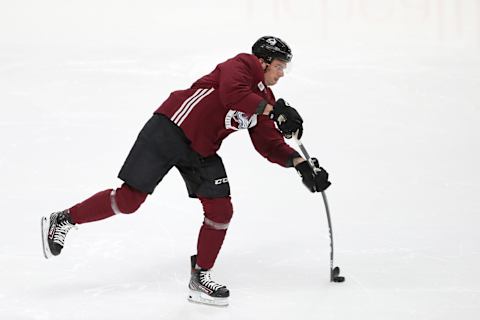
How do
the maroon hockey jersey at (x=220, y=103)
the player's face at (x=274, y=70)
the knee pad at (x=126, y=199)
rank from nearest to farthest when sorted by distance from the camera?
the maroon hockey jersey at (x=220, y=103)
the knee pad at (x=126, y=199)
the player's face at (x=274, y=70)

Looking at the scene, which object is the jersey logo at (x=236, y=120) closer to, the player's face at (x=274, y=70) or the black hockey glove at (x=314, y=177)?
the player's face at (x=274, y=70)

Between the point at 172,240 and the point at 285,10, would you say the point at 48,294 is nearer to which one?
the point at 172,240

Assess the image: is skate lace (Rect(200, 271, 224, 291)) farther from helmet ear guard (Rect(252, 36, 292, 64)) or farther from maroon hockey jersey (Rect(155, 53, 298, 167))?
helmet ear guard (Rect(252, 36, 292, 64))

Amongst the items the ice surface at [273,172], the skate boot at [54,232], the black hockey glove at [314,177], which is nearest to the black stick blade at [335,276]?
the ice surface at [273,172]

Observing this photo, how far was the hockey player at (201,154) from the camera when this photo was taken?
8.68 ft

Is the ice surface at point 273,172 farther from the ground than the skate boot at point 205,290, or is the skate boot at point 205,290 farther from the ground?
the ice surface at point 273,172

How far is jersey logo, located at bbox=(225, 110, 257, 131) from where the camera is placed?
2.70 m

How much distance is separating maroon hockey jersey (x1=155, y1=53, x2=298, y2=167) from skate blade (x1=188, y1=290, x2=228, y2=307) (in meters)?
0.52

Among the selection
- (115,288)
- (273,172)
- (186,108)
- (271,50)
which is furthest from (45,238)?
(273,172)

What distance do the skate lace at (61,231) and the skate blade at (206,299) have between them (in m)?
0.53

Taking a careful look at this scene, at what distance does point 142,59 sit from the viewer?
708 cm

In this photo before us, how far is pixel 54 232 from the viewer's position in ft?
9.02

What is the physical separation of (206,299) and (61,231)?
2.02ft

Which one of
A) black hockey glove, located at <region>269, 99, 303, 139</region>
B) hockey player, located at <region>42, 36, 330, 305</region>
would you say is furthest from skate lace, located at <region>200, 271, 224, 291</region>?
black hockey glove, located at <region>269, 99, 303, 139</region>
